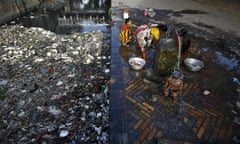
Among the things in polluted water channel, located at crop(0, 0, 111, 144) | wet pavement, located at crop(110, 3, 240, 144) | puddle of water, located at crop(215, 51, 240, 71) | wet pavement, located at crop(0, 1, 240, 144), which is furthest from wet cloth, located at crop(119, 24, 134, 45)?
puddle of water, located at crop(215, 51, 240, 71)

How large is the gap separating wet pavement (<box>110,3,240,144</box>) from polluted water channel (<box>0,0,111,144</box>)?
585mm

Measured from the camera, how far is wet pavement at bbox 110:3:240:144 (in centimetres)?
265

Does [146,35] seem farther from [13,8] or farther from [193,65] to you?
[13,8]

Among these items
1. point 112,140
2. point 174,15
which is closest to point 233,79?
point 112,140

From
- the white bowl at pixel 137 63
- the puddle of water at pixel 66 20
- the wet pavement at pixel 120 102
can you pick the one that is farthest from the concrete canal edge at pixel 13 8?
the white bowl at pixel 137 63

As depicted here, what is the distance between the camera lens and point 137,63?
13.1ft

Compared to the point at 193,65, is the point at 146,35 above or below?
above

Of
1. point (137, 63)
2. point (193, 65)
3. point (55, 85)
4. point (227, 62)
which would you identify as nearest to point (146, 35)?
point (137, 63)

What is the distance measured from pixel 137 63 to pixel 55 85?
7.13 feet

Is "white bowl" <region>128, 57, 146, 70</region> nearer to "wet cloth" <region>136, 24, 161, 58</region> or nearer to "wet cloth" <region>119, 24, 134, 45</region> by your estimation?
"wet cloth" <region>136, 24, 161, 58</region>

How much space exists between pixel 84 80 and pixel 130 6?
19.9 feet

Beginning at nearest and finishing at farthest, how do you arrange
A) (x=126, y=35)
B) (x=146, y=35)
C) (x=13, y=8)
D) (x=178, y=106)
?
(x=178, y=106)
(x=146, y=35)
(x=126, y=35)
(x=13, y=8)

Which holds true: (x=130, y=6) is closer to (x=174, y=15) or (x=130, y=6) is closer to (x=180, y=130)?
(x=174, y=15)

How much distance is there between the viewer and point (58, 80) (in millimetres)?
Result: 4648
